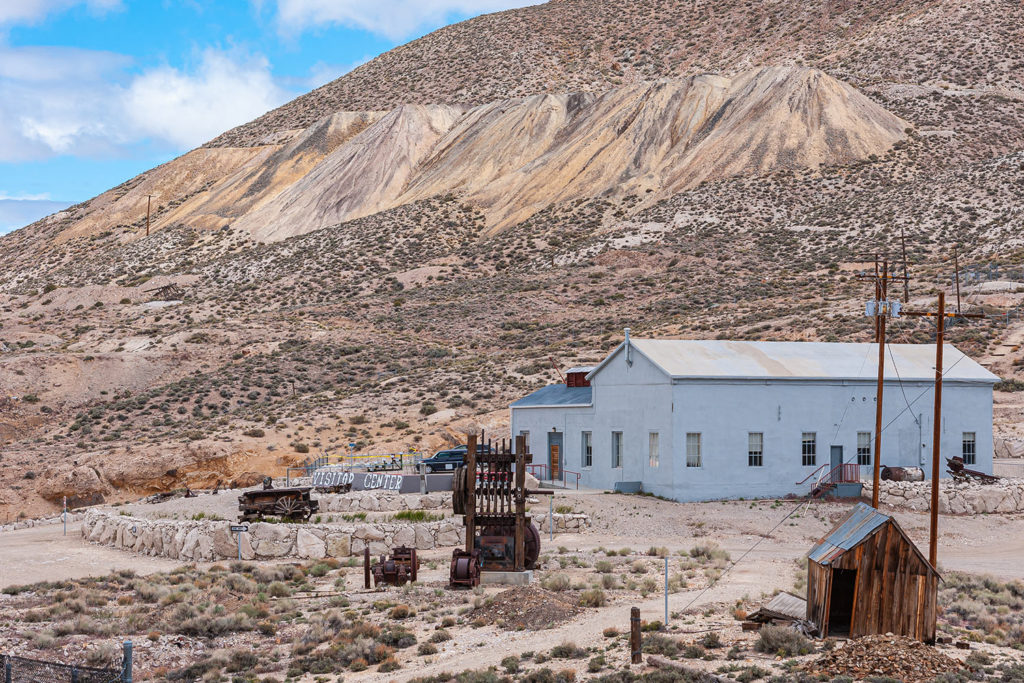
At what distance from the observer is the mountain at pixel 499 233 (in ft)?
184

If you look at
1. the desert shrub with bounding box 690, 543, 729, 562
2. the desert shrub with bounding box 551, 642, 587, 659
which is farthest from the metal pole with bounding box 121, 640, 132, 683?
the desert shrub with bounding box 690, 543, 729, 562

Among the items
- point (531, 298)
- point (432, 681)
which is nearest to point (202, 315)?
point (531, 298)

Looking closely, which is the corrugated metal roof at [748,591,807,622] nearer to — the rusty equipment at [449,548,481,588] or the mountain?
the rusty equipment at [449,548,481,588]

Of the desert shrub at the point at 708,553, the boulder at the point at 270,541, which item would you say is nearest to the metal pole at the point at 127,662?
the boulder at the point at 270,541

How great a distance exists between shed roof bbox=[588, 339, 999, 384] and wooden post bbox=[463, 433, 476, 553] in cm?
1202

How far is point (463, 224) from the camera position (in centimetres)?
9400

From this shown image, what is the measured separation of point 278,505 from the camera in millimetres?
30000

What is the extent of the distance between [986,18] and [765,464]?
93837 millimetres

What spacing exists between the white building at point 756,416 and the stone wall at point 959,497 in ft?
6.43

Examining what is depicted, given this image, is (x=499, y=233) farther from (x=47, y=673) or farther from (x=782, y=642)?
(x=47, y=673)

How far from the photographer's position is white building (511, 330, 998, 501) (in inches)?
1294

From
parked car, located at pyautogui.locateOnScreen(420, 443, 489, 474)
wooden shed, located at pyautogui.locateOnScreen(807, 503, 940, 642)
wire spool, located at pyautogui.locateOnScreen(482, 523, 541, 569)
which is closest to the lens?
wooden shed, located at pyautogui.locateOnScreen(807, 503, 940, 642)

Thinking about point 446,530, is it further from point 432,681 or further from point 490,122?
point 490,122

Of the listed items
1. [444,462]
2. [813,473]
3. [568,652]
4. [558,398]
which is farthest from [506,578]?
[558,398]
